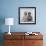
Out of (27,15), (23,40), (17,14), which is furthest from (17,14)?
(23,40)

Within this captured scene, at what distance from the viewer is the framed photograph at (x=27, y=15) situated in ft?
14.6

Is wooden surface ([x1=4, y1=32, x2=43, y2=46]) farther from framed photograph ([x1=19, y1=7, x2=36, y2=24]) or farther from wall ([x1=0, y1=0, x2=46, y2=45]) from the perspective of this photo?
framed photograph ([x1=19, y1=7, x2=36, y2=24])

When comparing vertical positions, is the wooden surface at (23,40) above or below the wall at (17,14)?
below

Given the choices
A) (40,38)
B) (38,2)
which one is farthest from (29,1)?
(40,38)

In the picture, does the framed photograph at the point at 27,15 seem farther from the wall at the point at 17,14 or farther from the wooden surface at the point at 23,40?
the wooden surface at the point at 23,40

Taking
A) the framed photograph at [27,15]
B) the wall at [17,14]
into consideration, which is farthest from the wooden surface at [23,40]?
the framed photograph at [27,15]

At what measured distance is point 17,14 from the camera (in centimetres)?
448

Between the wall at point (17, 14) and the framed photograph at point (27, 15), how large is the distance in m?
0.10

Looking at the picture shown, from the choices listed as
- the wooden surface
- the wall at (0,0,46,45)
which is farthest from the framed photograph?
the wooden surface

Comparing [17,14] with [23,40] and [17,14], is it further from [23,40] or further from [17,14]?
[23,40]

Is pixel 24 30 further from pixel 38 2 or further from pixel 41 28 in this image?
pixel 38 2

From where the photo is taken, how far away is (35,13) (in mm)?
4473

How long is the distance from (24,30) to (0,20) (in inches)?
34.3

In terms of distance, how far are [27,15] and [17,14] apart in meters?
0.34
